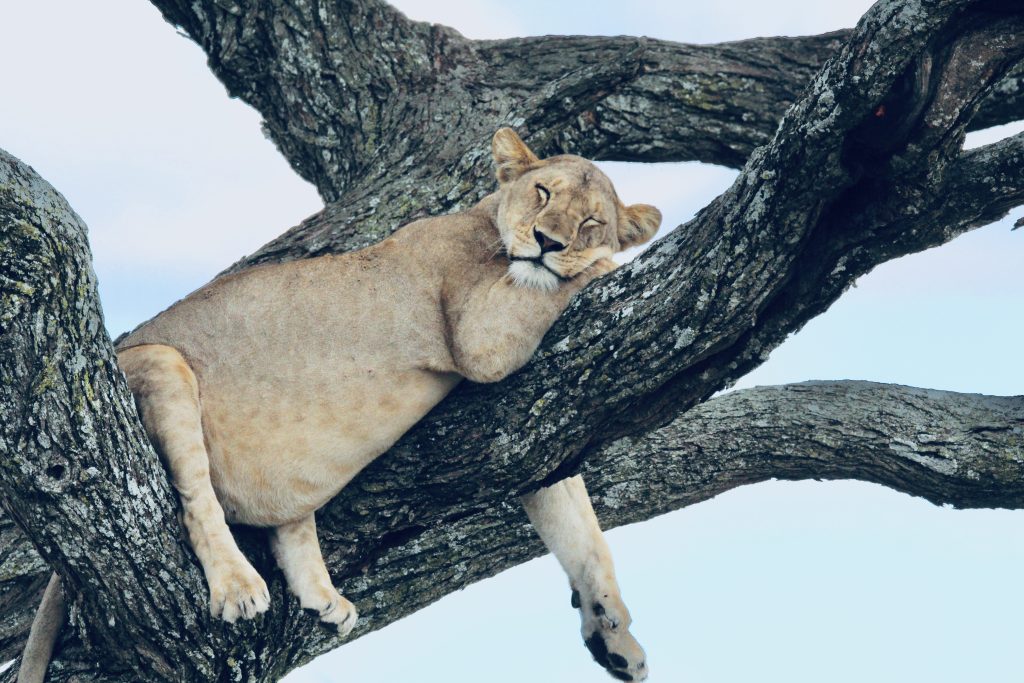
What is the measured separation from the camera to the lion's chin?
4.63 meters

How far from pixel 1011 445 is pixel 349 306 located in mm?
3085

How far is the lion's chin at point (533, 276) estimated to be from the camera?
15.2 feet

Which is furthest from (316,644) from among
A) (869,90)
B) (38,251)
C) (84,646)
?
(869,90)

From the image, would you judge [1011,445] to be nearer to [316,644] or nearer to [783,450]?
[783,450]

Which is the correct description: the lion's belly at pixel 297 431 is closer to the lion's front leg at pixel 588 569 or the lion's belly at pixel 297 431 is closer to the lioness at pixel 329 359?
the lioness at pixel 329 359

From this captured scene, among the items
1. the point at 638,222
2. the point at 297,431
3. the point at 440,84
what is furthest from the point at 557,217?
the point at 440,84

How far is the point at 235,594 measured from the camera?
4.20 metres

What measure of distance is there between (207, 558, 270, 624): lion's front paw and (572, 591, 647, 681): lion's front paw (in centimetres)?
151

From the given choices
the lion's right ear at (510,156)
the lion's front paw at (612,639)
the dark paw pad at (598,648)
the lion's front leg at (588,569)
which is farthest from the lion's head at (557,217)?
the dark paw pad at (598,648)

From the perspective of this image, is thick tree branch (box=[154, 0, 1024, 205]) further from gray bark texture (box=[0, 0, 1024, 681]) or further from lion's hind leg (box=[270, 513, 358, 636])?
lion's hind leg (box=[270, 513, 358, 636])

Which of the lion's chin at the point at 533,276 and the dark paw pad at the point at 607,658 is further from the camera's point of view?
the dark paw pad at the point at 607,658

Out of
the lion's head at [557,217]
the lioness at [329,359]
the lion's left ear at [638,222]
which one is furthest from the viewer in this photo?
the lion's left ear at [638,222]

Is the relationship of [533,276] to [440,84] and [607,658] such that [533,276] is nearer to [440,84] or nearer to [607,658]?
[607,658]

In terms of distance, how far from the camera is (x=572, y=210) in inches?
193
